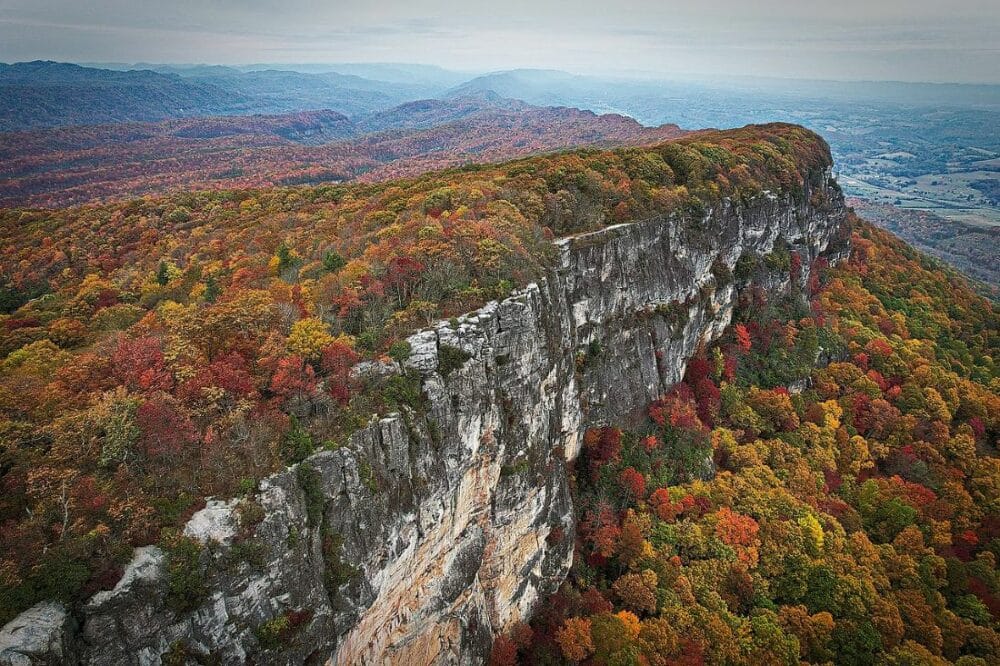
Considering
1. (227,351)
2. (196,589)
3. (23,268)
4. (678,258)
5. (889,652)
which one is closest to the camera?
(196,589)

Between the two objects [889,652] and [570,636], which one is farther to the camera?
[889,652]

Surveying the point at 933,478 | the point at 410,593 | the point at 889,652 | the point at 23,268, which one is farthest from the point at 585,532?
the point at 23,268

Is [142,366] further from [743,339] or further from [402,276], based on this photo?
[743,339]

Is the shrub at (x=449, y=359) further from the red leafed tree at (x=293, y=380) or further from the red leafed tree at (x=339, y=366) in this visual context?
the red leafed tree at (x=293, y=380)

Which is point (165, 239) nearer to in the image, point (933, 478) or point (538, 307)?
point (538, 307)

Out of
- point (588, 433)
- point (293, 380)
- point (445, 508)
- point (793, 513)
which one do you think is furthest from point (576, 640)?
point (293, 380)

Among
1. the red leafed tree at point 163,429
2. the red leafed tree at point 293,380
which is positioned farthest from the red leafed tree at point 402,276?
the red leafed tree at point 163,429
